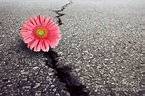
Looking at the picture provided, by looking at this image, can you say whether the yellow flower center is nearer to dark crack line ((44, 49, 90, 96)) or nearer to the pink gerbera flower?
the pink gerbera flower

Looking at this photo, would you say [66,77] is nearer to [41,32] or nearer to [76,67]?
[76,67]

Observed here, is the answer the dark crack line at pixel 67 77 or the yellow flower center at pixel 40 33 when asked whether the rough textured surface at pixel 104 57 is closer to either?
the dark crack line at pixel 67 77

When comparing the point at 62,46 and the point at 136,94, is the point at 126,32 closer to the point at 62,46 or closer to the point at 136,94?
the point at 62,46

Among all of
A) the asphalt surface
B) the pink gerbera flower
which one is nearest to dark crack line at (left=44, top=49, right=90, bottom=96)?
the asphalt surface

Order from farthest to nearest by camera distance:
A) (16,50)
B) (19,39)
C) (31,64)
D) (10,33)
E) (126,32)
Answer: (126,32), (10,33), (19,39), (16,50), (31,64)

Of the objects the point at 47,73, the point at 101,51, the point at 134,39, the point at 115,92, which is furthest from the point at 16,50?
the point at 134,39

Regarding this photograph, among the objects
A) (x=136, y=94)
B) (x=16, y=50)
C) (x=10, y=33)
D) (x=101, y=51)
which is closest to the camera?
(x=136, y=94)
